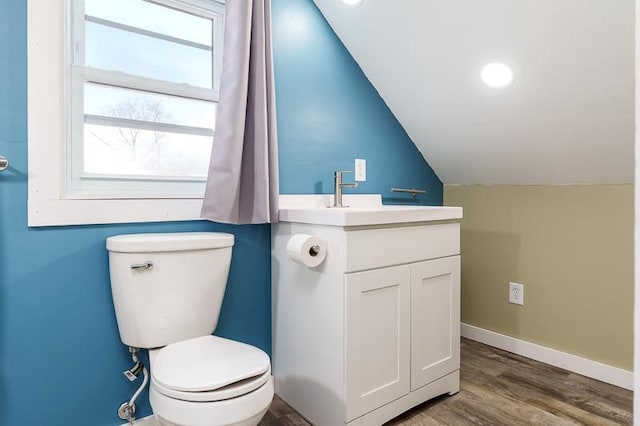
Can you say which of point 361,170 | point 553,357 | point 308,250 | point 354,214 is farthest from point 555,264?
point 308,250

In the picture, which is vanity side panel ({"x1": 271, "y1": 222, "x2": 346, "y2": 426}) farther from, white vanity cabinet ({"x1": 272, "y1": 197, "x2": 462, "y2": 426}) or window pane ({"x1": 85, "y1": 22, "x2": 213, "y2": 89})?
window pane ({"x1": 85, "y1": 22, "x2": 213, "y2": 89})

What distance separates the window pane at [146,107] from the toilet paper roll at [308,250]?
0.70 meters

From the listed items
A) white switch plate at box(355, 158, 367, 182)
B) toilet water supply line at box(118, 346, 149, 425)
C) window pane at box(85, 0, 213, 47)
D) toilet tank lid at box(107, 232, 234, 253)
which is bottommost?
toilet water supply line at box(118, 346, 149, 425)

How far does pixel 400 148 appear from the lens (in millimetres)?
2490

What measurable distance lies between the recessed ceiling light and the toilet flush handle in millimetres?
1641

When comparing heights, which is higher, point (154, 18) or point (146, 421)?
point (154, 18)

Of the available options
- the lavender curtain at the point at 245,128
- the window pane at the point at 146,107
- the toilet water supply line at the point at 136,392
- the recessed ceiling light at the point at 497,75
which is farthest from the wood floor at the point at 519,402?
the recessed ceiling light at the point at 497,75

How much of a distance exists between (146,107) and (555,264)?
2.16 m

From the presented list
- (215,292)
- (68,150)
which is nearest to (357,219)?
(215,292)

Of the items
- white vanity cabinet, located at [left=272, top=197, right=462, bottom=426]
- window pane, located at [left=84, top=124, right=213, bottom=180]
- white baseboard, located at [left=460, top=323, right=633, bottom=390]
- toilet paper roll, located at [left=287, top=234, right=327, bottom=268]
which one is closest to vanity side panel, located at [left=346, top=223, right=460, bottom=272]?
white vanity cabinet, located at [left=272, top=197, right=462, bottom=426]

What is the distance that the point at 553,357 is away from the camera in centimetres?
222

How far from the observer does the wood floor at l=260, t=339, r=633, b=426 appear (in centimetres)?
170

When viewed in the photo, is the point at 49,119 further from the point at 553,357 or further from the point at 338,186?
the point at 553,357

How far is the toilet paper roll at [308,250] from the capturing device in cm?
153
